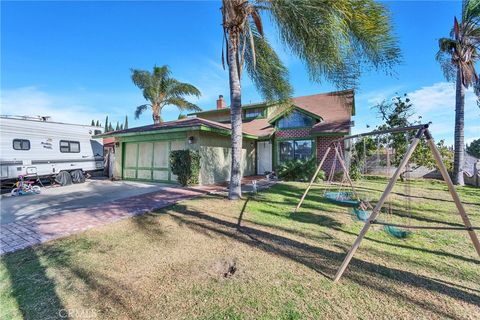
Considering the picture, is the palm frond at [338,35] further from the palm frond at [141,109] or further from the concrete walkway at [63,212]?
the palm frond at [141,109]

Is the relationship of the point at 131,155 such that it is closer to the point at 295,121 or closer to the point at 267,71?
the point at 267,71

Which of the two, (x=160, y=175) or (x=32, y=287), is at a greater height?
(x=160, y=175)

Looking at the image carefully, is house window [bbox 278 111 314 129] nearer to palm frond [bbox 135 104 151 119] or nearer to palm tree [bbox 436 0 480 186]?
palm tree [bbox 436 0 480 186]

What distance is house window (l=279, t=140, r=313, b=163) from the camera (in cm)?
1480

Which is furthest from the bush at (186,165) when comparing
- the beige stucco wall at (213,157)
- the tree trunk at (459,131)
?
the tree trunk at (459,131)

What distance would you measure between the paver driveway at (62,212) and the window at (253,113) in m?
11.7

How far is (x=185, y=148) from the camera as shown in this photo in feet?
39.1

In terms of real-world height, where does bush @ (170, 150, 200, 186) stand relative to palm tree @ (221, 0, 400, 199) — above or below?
below

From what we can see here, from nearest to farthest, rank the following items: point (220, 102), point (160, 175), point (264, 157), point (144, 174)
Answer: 1. point (160, 175)
2. point (144, 174)
3. point (264, 157)
4. point (220, 102)

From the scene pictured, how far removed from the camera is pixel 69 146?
1347 centimetres

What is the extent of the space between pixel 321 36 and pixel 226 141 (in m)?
8.40

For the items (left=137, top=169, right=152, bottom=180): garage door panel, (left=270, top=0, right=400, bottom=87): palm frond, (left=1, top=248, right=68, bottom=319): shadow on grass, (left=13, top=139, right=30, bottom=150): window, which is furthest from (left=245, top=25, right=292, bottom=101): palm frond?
(left=13, top=139, right=30, bottom=150): window

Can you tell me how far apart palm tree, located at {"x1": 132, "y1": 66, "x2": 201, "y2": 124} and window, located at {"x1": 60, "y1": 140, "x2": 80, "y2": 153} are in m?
7.70

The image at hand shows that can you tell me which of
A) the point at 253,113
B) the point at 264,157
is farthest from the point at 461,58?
the point at 253,113
